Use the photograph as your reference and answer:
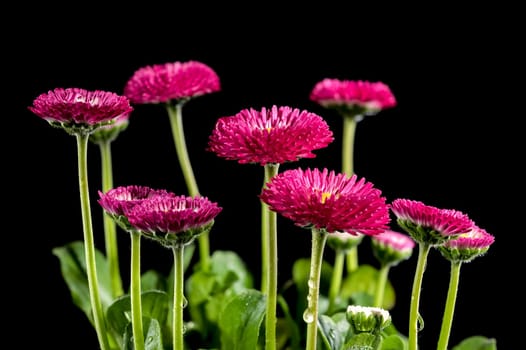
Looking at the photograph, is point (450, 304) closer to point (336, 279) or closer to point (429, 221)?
point (429, 221)

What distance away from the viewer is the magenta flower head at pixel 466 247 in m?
0.87

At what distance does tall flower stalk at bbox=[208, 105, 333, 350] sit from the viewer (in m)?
0.80

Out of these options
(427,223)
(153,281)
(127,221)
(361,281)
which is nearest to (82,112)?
(127,221)

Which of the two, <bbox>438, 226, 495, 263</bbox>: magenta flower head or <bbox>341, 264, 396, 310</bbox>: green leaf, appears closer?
<bbox>438, 226, 495, 263</bbox>: magenta flower head

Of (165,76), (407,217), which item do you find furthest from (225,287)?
(407,217)

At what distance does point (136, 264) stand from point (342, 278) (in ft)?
1.69

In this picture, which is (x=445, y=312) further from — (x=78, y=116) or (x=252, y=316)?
(x=78, y=116)

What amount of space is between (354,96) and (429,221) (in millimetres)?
427

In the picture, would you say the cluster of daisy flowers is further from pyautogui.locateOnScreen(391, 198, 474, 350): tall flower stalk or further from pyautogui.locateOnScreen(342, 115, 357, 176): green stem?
pyautogui.locateOnScreen(342, 115, 357, 176): green stem

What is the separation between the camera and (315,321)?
81 cm

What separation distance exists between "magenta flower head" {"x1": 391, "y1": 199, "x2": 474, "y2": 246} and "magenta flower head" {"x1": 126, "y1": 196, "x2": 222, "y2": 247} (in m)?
0.18

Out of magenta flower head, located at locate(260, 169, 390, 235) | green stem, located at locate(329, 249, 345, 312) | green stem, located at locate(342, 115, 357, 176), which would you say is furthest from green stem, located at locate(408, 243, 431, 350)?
green stem, located at locate(342, 115, 357, 176)

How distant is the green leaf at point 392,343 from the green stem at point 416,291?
0.07 metres

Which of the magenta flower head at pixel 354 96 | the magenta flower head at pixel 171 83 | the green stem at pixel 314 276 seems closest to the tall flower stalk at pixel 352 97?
the magenta flower head at pixel 354 96
